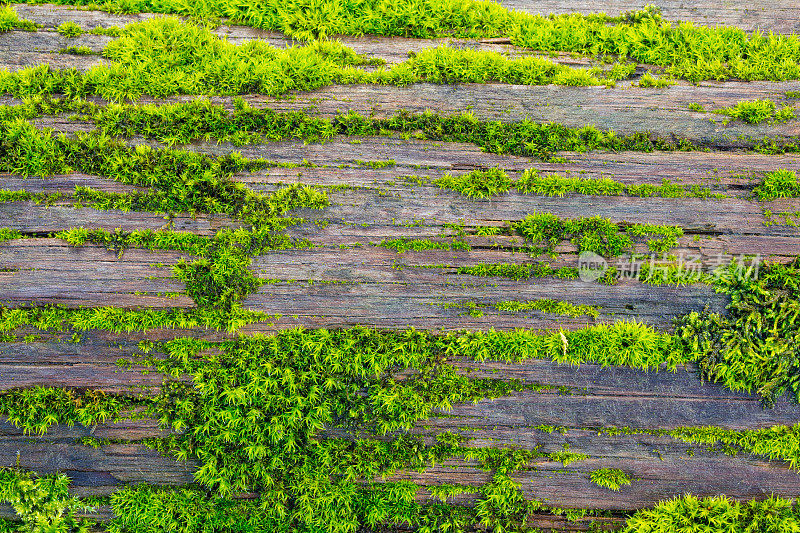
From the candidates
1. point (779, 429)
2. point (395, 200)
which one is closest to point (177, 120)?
point (395, 200)

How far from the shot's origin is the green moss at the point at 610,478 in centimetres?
369

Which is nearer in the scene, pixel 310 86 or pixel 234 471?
pixel 234 471

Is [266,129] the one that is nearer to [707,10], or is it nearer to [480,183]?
[480,183]

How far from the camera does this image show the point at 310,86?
4008 millimetres

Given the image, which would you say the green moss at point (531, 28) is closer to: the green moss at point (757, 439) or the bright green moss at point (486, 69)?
the bright green moss at point (486, 69)

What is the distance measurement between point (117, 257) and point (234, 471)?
75.9 inches

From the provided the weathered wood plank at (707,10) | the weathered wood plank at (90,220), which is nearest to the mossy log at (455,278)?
the weathered wood plank at (90,220)

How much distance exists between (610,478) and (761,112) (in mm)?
3326

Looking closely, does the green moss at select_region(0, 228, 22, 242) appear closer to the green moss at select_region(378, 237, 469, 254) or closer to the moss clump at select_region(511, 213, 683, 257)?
the green moss at select_region(378, 237, 469, 254)

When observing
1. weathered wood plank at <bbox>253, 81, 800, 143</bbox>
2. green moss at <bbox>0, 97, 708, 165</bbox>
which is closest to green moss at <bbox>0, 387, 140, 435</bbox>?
green moss at <bbox>0, 97, 708, 165</bbox>

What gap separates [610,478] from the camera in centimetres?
370

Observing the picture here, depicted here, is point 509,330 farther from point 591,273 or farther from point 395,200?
point 395,200

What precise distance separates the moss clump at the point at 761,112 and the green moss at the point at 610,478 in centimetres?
316

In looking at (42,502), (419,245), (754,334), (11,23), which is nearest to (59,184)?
(11,23)
